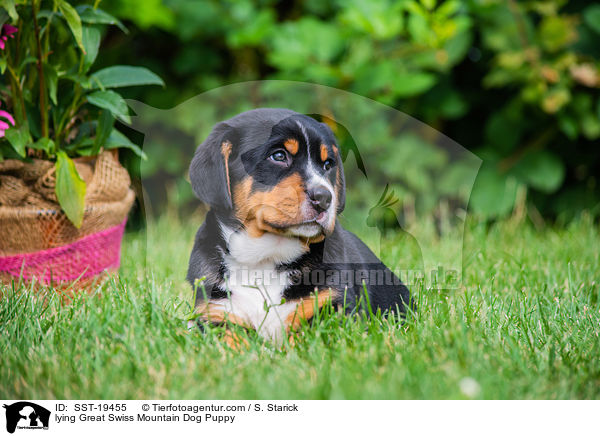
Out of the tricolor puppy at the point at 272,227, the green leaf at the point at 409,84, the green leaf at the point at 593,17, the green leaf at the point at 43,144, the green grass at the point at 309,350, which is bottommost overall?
the green grass at the point at 309,350

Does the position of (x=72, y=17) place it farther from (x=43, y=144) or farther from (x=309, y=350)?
(x=309, y=350)

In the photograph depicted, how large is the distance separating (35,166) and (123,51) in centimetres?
270

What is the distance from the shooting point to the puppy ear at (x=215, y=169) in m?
2.01

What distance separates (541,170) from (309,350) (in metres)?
3.45

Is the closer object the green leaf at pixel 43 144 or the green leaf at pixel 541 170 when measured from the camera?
the green leaf at pixel 43 144

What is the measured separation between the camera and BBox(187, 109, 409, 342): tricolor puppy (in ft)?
6.50

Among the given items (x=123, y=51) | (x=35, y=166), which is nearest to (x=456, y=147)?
(x=35, y=166)

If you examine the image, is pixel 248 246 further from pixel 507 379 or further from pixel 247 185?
pixel 507 379

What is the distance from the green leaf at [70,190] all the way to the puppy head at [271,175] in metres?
0.81

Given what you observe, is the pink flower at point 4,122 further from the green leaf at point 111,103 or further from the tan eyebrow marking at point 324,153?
the tan eyebrow marking at point 324,153

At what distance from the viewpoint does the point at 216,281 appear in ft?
7.01

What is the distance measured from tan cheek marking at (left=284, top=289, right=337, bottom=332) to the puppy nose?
1.18 feet

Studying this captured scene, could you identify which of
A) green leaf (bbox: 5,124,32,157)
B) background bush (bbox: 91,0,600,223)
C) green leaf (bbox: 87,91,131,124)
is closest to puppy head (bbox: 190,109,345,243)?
green leaf (bbox: 87,91,131,124)

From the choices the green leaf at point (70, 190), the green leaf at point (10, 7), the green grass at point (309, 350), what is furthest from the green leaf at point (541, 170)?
the green leaf at point (10, 7)
